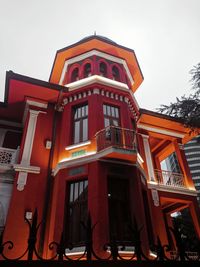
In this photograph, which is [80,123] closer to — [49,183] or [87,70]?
[49,183]

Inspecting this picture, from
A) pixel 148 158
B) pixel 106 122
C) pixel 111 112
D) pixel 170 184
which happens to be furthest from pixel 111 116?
pixel 170 184

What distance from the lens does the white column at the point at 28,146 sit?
1066cm

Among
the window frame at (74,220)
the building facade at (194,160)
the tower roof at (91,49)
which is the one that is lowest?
the window frame at (74,220)

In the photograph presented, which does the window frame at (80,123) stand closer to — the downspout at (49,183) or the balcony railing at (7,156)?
the downspout at (49,183)

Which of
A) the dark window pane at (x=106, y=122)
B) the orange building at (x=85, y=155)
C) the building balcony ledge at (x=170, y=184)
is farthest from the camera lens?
the building balcony ledge at (x=170, y=184)

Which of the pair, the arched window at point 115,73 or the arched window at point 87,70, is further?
the arched window at point 115,73

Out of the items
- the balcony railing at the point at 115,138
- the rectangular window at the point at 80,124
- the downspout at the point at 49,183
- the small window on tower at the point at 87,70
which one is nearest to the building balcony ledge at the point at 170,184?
the balcony railing at the point at 115,138

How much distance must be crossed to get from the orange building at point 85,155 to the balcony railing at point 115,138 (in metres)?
0.05

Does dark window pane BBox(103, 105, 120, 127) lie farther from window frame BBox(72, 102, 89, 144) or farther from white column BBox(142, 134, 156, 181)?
white column BBox(142, 134, 156, 181)

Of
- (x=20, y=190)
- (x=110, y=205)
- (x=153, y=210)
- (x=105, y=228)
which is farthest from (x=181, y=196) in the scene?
(x=20, y=190)

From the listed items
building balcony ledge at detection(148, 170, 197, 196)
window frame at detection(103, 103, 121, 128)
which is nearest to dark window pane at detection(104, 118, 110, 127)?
window frame at detection(103, 103, 121, 128)

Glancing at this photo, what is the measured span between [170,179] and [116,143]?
19.5ft

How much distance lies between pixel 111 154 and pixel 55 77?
30.7ft

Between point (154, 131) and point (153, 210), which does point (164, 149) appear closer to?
point (154, 131)
